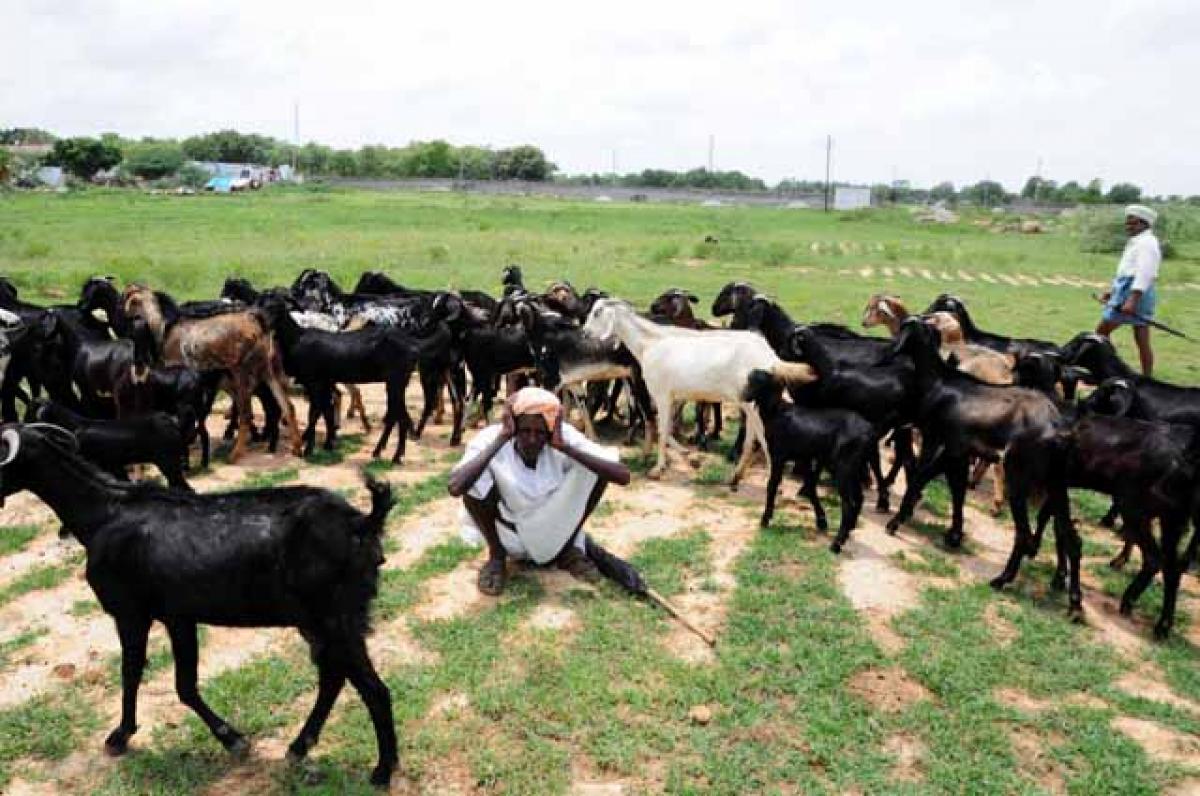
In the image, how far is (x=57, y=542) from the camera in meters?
7.34

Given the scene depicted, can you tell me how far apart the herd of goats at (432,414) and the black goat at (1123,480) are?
2cm

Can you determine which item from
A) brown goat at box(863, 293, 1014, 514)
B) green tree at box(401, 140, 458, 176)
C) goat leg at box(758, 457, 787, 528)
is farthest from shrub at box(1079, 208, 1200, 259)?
green tree at box(401, 140, 458, 176)

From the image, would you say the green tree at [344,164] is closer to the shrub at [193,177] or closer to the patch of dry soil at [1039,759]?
the shrub at [193,177]

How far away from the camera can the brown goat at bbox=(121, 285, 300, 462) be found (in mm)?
9336

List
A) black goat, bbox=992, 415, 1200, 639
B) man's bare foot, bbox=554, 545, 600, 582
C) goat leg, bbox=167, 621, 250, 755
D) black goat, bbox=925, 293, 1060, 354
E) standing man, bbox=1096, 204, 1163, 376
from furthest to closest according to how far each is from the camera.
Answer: standing man, bbox=1096, 204, 1163, 376 → black goat, bbox=925, 293, 1060, 354 → man's bare foot, bbox=554, 545, 600, 582 → black goat, bbox=992, 415, 1200, 639 → goat leg, bbox=167, 621, 250, 755

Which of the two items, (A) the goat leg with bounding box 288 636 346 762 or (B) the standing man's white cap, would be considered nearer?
(A) the goat leg with bounding box 288 636 346 762

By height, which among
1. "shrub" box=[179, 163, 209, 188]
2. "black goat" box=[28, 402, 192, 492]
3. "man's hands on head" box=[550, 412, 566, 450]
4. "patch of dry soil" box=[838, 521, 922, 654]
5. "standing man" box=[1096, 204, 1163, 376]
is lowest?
"patch of dry soil" box=[838, 521, 922, 654]

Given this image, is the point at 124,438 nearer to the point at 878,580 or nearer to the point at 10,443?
the point at 10,443

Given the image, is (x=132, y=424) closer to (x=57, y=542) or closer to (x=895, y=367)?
(x=57, y=542)

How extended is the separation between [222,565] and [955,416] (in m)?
5.61

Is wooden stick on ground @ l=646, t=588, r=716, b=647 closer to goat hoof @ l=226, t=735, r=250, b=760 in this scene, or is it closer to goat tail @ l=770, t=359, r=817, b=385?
goat tail @ l=770, t=359, r=817, b=385

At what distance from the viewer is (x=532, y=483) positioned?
6379 mm

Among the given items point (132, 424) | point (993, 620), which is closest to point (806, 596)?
point (993, 620)

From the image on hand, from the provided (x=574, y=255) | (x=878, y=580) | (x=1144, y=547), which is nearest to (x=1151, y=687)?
(x=1144, y=547)
